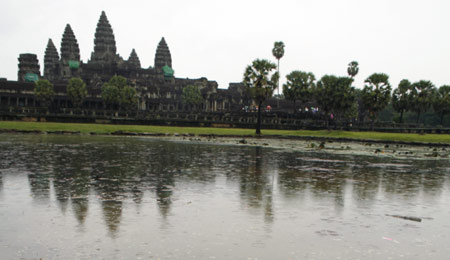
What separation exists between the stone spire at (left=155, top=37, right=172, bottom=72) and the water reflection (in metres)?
169

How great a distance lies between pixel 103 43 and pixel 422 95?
119709 millimetres

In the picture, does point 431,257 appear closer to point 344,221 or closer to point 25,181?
point 344,221

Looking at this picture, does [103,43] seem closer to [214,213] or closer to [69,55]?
[69,55]

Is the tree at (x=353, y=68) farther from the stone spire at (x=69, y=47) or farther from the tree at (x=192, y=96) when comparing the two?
the stone spire at (x=69, y=47)

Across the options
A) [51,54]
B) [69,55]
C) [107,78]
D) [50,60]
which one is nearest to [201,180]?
[107,78]

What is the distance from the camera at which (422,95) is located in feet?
318

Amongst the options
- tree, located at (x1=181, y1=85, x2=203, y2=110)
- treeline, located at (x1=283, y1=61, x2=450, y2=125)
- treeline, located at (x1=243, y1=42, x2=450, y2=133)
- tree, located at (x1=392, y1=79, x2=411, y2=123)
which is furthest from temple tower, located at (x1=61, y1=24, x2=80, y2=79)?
tree, located at (x1=392, y1=79, x2=411, y2=123)

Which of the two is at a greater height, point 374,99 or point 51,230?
point 374,99

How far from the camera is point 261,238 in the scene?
8289 mm

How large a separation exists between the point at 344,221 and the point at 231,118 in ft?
246

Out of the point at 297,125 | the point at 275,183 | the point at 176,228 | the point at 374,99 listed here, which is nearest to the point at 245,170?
the point at 275,183

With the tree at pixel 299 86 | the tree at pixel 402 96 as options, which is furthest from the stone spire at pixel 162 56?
the tree at pixel 402 96

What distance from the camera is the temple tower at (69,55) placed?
6422 inches

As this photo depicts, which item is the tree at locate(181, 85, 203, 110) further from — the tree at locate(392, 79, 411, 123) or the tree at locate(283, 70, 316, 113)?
the tree at locate(392, 79, 411, 123)
